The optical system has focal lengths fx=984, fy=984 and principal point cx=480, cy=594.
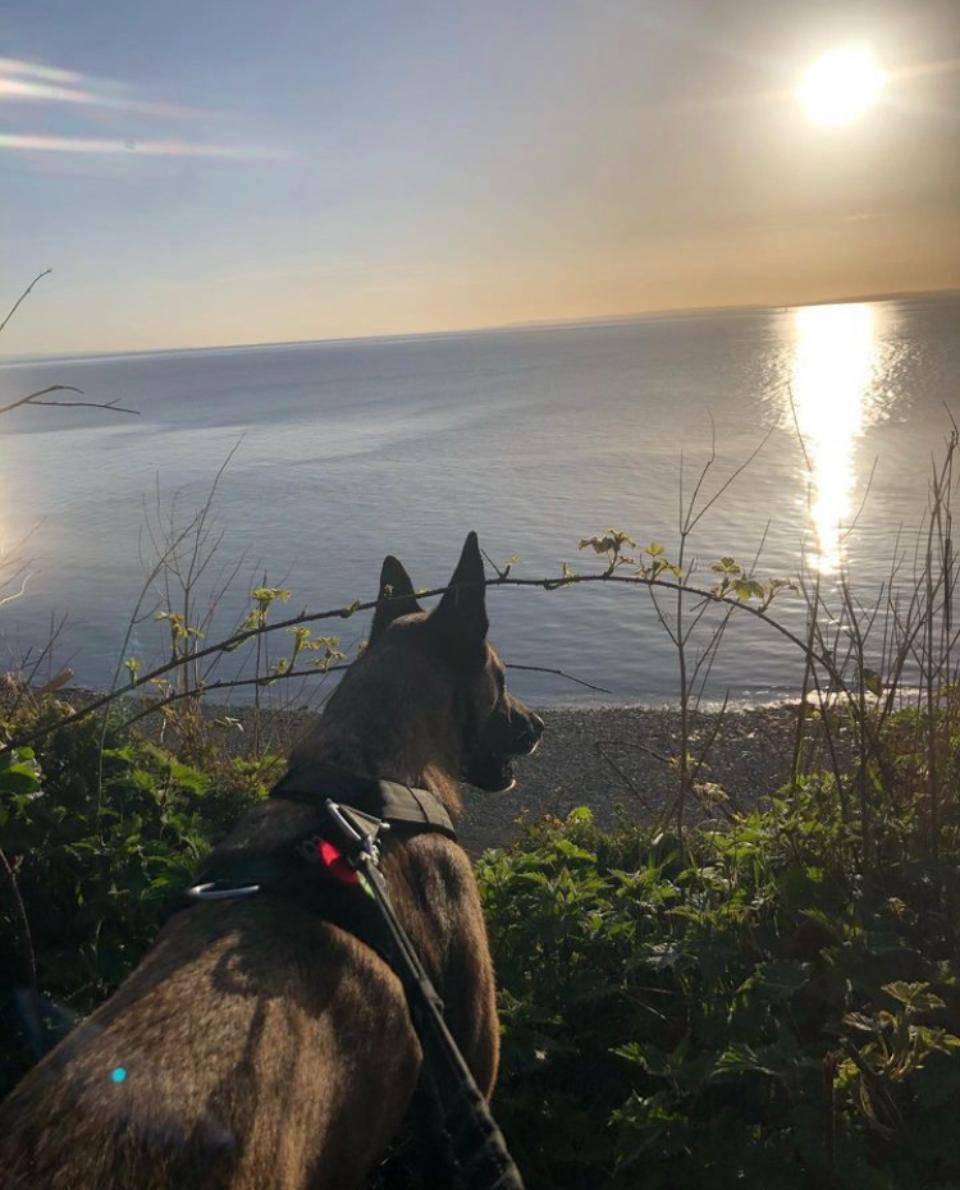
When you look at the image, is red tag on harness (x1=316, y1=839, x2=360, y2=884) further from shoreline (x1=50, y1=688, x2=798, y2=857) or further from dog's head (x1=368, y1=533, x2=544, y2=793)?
shoreline (x1=50, y1=688, x2=798, y2=857)

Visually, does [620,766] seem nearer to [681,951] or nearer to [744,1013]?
[681,951]

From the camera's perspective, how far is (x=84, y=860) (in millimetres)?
4055

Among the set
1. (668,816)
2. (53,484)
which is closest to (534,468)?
(53,484)

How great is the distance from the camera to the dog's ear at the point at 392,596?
4750 mm

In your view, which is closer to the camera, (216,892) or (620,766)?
(216,892)

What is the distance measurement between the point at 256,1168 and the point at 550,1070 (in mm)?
2198

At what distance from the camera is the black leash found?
8.24ft

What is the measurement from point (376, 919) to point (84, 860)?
185 cm

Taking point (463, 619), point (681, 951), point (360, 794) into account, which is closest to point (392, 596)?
point (463, 619)

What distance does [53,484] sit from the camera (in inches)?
1416

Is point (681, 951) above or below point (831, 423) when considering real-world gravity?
below

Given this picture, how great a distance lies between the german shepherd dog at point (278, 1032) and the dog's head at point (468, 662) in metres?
0.25

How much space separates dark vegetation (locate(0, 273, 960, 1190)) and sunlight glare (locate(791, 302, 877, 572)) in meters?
1.41

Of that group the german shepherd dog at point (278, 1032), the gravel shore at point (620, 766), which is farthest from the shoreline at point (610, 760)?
the german shepherd dog at point (278, 1032)
